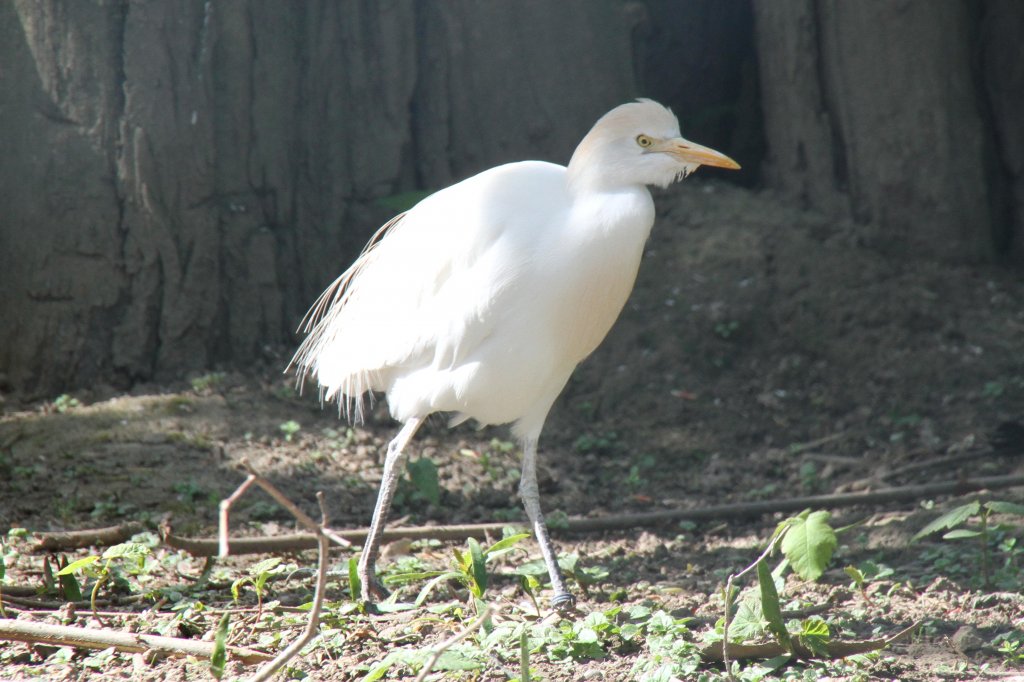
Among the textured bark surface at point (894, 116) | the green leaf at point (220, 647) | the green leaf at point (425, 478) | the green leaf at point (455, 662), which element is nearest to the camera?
the green leaf at point (220, 647)

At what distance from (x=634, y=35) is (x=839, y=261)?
6.15ft

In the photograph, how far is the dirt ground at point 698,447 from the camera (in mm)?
3338

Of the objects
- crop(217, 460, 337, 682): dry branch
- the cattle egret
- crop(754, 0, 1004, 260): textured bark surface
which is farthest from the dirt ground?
crop(217, 460, 337, 682): dry branch

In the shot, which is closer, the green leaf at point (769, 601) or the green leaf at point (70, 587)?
the green leaf at point (769, 601)

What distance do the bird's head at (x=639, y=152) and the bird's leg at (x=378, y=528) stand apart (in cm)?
109

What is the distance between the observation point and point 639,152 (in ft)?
→ 11.8

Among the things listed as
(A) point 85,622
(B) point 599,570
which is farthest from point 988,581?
(A) point 85,622

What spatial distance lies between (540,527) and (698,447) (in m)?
1.58

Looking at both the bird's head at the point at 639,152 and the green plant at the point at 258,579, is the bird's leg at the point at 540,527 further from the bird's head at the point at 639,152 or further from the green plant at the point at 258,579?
the bird's head at the point at 639,152

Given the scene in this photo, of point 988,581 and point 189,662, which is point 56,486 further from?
point 988,581

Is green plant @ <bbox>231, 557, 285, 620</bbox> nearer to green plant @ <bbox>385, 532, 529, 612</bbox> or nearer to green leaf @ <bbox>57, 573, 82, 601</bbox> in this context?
green plant @ <bbox>385, 532, 529, 612</bbox>

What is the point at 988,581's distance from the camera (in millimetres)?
3436

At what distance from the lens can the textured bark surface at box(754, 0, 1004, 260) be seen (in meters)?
5.81

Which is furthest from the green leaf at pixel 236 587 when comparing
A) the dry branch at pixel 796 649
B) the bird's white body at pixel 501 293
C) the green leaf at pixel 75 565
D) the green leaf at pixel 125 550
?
the dry branch at pixel 796 649
